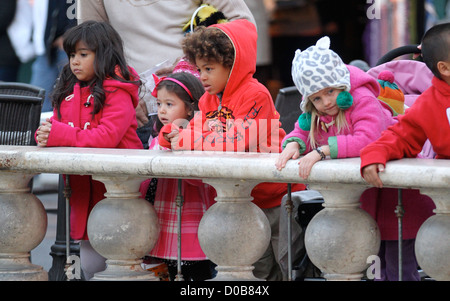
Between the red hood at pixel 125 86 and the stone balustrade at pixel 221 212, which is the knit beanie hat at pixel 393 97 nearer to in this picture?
the stone balustrade at pixel 221 212

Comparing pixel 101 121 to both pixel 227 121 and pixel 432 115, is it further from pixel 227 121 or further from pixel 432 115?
pixel 432 115

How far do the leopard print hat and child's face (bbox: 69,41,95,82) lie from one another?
1255mm

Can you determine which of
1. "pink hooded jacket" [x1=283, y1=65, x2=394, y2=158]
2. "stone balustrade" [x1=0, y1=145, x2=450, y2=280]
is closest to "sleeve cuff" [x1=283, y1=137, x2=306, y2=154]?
"pink hooded jacket" [x1=283, y1=65, x2=394, y2=158]

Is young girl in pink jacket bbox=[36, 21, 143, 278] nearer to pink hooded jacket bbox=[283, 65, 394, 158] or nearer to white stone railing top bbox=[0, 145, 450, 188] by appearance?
white stone railing top bbox=[0, 145, 450, 188]

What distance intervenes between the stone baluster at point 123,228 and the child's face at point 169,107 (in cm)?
75

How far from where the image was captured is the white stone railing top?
350 cm

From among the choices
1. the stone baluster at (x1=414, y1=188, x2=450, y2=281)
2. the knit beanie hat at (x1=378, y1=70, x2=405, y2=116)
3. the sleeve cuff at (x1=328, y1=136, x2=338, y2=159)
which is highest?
the knit beanie hat at (x1=378, y1=70, x2=405, y2=116)

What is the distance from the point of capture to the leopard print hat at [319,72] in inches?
160

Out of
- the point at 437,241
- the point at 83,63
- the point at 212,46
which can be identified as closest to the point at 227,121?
the point at 212,46

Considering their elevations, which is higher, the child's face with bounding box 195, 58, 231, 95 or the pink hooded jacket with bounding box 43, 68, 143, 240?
the child's face with bounding box 195, 58, 231, 95

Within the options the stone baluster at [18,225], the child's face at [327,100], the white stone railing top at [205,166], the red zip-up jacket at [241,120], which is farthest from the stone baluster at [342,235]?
the stone baluster at [18,225]

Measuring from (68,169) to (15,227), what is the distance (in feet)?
1.30

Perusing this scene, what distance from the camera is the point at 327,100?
13.5 feet

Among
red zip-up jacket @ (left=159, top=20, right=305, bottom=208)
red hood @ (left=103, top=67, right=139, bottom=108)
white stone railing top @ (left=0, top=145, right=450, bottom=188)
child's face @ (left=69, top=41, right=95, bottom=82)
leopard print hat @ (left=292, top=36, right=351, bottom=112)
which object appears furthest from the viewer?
child's face @ (left=69, top=41, right=95, bottom=82)
